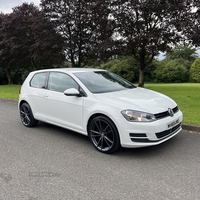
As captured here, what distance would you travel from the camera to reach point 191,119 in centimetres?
571

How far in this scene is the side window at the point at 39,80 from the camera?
5491 mm

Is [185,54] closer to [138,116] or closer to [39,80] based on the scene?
[39,80]

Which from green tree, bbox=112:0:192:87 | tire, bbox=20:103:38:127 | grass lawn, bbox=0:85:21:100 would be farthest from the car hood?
grass lawn, bbox=0:85:21:100

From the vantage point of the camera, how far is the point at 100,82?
4.84 meters

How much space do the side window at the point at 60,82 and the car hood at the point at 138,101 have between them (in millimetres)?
802

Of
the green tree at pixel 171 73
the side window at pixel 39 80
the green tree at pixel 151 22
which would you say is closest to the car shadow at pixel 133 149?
the side window at pixel 39 80

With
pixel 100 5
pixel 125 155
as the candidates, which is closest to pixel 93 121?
pixel 125 155

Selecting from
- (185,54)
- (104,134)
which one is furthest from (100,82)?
(185,54)

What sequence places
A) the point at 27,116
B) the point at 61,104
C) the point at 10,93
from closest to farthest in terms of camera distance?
1. the point at 61,104
2. the point at 27,116
3. the point at 10,93

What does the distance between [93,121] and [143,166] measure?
4.10 ft

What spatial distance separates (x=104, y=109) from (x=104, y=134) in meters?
0.48

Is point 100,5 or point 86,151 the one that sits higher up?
point 100,5

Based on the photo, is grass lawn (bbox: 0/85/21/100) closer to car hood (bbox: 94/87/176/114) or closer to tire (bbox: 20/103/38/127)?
tire (bbox: 20/103/38/127)

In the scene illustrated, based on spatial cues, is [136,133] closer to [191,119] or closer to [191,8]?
[191,119]
